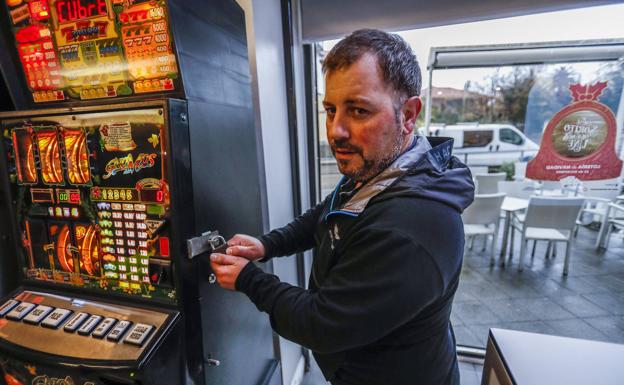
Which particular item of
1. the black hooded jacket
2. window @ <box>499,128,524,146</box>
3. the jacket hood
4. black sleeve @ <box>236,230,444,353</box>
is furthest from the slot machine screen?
window @ <box>499,128,524,146</box>

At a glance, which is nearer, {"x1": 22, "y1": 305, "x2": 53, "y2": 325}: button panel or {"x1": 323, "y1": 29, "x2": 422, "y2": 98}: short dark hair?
{"x1": 323, "y1": 29, "x2": 422, "y2": 98}: short dark hair

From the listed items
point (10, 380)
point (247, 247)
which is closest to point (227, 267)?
point (247, 247)

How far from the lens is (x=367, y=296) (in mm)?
765

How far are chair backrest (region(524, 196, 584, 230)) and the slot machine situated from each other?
3211 millimetres

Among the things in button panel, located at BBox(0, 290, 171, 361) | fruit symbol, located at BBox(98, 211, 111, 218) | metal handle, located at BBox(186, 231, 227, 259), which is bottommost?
button panel, located at BBox(0, 290, 171, 361)

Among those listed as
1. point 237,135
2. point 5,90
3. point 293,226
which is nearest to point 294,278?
point 293,226

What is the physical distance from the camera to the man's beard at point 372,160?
0.94m

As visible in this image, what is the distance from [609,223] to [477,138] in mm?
1714

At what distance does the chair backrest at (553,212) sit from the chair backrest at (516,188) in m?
0.55

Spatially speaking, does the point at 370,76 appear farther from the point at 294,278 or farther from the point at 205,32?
the point at 294,278

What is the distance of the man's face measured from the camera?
865 mm

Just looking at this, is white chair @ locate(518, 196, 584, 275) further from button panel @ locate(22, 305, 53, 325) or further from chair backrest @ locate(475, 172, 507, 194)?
button panel @ locate(22, 305, 53, 325)

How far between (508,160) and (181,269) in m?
4.17

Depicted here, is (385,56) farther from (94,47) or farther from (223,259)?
(94,47)
